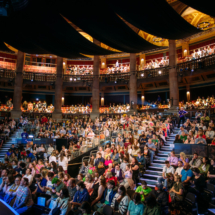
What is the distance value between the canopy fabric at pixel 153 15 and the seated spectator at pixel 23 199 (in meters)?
6.96

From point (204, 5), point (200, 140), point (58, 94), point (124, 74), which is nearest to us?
point (204, 5)

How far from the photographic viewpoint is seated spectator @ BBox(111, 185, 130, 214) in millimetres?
4094

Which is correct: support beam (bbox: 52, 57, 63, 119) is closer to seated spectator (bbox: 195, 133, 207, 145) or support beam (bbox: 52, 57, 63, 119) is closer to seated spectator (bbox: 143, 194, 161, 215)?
seated spectator (bbox: 195, 133, 207, 145)

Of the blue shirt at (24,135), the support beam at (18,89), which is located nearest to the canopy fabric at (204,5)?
the blue shirt at (24,135)

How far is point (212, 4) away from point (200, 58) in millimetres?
9615

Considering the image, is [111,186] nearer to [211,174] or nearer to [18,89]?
[211,174]

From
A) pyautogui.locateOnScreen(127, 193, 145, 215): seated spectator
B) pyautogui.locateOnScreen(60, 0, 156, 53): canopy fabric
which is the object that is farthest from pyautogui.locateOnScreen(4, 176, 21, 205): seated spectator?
pyautogui.locateOnScreen(60, 0, 156, 53): canopy fabric

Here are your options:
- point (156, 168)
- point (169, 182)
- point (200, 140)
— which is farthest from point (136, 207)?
point (200, 140)

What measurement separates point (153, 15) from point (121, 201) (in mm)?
6979

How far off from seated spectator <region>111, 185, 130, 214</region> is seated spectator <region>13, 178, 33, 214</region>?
205 centimetres

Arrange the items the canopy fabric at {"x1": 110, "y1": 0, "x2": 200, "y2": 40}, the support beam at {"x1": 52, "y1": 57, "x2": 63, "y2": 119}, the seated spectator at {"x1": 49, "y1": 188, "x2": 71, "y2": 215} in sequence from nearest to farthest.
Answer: the seated spectator at {"x1": 49, "y1": 188, "x2": 71, "y2": 215}
the canopy fabric at {"x1": 110, "y1": 0, "x2": 200, "y2": 40}
the support beam at {"x1": 52, "y1": 57, "x2": 63, "y2": 119}

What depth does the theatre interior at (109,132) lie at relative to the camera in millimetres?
4574

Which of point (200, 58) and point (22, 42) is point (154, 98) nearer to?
point (200, 58)

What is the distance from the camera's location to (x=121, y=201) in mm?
4168
